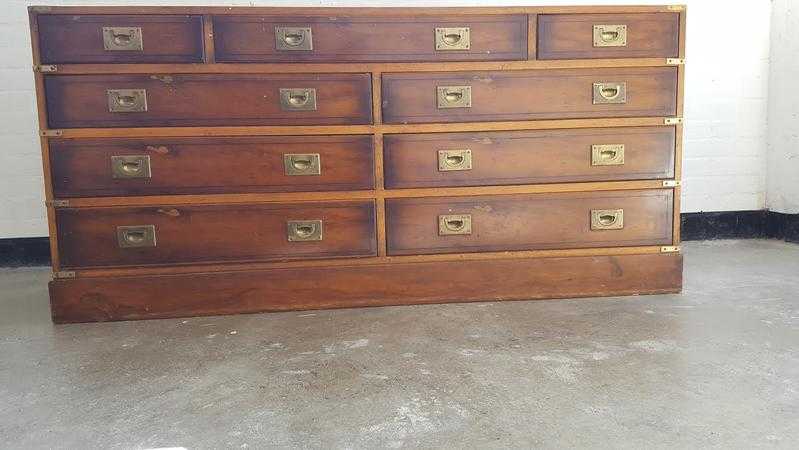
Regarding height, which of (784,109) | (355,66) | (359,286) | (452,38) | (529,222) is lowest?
(359,286)

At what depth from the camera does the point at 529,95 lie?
2400 millimetres

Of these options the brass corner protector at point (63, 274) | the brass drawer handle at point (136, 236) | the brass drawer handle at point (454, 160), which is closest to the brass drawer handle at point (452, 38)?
the brass drawer handle at point (454, 160)

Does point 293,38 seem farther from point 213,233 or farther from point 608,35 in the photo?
point 608,35

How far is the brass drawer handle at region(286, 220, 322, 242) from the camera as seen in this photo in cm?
235

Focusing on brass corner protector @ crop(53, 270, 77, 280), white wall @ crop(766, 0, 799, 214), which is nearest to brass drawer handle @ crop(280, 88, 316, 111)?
brass corner protector @ crop(53, 270, 77, 280)

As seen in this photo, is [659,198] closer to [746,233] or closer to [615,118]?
[615,118]

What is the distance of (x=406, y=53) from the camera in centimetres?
235

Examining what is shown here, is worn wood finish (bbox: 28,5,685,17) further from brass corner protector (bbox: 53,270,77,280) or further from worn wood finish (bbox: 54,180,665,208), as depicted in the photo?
brass corner protector (bbox: 53,270,77,280)

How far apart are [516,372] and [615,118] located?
4.31 feet

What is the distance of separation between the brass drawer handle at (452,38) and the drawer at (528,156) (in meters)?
0.36

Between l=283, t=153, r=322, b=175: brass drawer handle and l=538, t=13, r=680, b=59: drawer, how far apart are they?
1.06m

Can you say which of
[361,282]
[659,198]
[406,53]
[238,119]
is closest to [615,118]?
[659,198]

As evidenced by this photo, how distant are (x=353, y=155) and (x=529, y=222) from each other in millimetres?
816

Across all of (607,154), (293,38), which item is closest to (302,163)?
(293,38)
